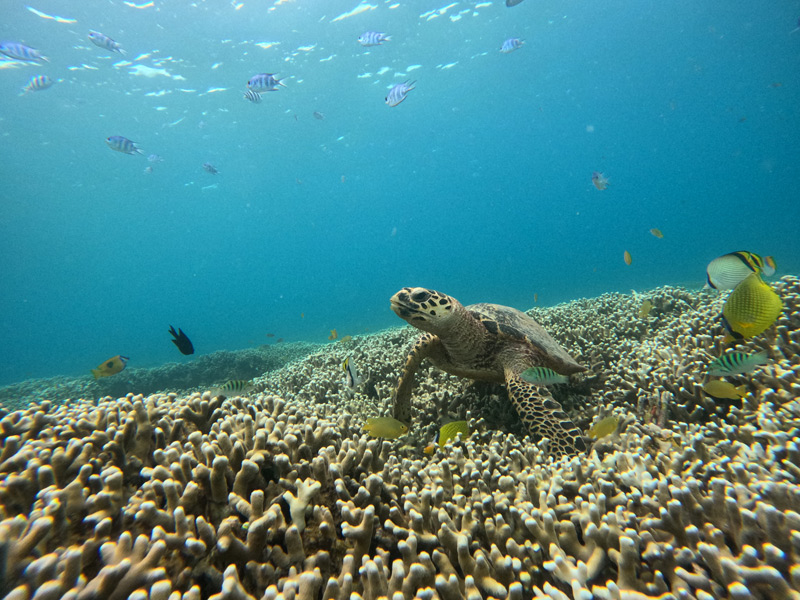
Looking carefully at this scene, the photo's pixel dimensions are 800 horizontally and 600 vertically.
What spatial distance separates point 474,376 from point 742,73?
89.8 m

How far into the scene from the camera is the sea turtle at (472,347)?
375cm

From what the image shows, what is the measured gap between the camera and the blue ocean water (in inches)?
1017

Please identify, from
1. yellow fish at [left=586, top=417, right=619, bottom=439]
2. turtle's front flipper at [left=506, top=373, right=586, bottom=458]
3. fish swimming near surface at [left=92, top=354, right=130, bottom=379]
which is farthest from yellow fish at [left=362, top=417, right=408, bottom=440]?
fish swimming near surface at [left=92, top=354, right=130, bottom=379]

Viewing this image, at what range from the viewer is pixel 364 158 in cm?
6262

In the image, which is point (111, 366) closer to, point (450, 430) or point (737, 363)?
point (450, 430)

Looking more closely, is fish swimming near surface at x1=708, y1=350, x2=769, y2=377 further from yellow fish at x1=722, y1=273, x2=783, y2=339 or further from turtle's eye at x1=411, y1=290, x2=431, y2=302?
turtle's eye at x1=411, y1=290, x2=431, y2=302

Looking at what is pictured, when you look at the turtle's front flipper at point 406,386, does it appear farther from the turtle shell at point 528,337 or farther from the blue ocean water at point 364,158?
the blue ocean water at point 364,158

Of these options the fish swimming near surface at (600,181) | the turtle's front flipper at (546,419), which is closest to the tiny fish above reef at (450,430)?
the turtle's front flipper at (546,419)

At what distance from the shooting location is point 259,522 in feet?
5.56

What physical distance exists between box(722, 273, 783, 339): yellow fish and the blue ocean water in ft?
97.5

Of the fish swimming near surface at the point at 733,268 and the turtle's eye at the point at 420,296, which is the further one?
the turtle's eye at the point at 420,296

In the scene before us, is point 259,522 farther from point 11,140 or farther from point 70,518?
point 11,140

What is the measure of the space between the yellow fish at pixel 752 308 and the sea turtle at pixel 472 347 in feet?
5.55

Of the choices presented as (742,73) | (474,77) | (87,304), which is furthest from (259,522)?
(87,304)
